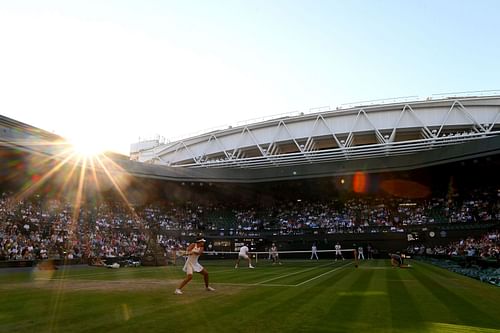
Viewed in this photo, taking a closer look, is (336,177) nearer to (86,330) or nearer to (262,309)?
(262,309)

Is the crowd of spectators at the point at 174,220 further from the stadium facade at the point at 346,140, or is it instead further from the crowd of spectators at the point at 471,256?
the stadium facade at the point at 346,140

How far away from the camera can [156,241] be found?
47.2 meters

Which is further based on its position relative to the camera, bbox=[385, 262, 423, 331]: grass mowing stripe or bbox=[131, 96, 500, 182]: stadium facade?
bbox=[131, 96, 500, 182]: stadium facade

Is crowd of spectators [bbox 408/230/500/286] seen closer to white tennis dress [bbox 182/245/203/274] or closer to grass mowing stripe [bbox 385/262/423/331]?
grass mowing stripe [bbox 385/262/423/331]

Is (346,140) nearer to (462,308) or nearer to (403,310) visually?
(462,308)

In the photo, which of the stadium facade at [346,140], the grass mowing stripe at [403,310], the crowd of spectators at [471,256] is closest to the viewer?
the grass mowing stripe at [403,310]

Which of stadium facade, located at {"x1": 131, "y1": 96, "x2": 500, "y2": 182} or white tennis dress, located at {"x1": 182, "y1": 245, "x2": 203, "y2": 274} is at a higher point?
stadium facade, located at {"x1": 131, "y1": 96, "x2": 500, "y2": 182}

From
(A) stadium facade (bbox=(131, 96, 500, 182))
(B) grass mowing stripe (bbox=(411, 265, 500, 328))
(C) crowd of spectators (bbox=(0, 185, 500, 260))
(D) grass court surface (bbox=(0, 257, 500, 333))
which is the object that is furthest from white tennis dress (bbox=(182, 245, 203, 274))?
(A) stadium facade (bbox=(131, 96, 500, 182))

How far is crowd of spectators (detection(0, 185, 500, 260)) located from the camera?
116 ft

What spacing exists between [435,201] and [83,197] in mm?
40965

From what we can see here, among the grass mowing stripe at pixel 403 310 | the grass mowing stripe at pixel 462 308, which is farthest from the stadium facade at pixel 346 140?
the grass mowing stripe at pixel 403 310

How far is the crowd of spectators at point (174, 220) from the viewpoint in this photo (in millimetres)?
35219

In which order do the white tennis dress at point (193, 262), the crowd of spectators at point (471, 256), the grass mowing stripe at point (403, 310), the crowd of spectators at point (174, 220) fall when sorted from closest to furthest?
the grass mowing stripe at point (403, 310) < the white tennis dress at point (193, 262) < the crowd of spectators at point (471, 256) < the crowd of spectators at point (174, 220)

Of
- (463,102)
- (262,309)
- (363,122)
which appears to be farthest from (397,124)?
(262,309)
